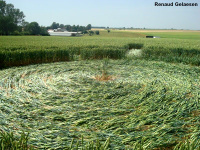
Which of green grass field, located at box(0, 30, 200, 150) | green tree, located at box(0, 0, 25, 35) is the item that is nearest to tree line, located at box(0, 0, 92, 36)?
green tree, located at box(0, 0, 25, 35)

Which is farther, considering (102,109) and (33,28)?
(33,28)

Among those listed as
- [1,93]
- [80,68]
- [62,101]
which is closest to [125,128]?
[62,101]

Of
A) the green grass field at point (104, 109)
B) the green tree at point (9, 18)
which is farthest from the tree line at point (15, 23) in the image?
the green grass field at point (104, 109)

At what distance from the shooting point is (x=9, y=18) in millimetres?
53469

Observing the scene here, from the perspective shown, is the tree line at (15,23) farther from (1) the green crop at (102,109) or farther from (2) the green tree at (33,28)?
(1) the green crop at (102,109)

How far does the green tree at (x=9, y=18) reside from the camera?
51.7m

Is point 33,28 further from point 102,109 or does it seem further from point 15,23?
point 102,109

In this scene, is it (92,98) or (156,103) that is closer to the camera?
(156,103)

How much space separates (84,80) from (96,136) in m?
3.52

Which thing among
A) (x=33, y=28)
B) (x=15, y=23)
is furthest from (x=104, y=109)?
(x=15, y=23)

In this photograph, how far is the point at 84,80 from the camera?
633 centimetres

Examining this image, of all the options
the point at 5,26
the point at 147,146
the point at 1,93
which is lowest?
the point at 147,146

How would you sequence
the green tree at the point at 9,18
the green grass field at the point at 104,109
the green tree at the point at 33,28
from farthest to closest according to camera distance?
1. the green tree at the point at 33,28
2. the green tree at the point at 9,18
3. the green grass field at the point at 104,109

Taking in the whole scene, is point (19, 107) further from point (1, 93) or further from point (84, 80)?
point (84, 80)
